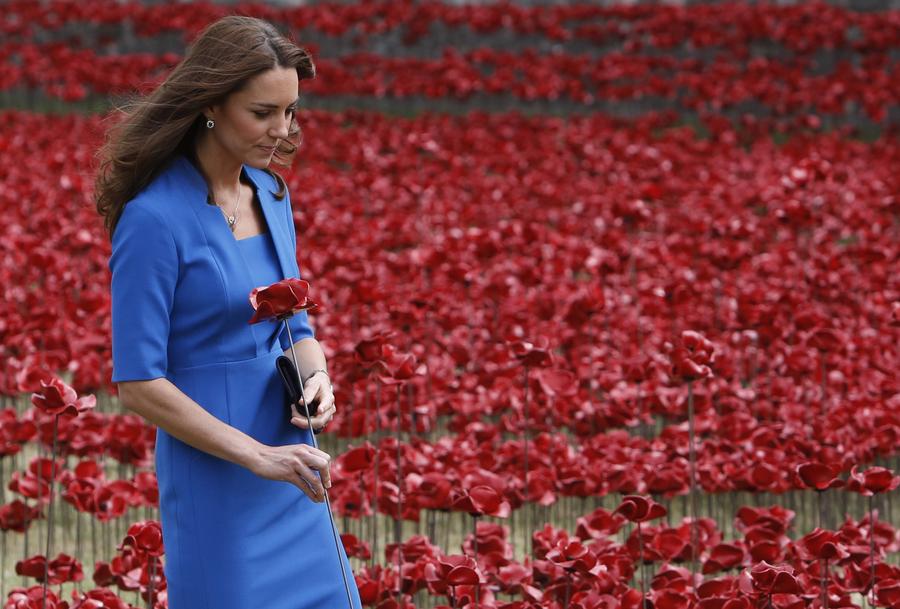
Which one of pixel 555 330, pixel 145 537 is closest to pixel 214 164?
pixel 145 537

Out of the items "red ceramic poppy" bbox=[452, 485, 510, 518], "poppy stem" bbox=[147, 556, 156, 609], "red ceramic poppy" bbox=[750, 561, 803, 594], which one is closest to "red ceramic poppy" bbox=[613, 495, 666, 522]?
"red ceramic poppy" bbox=[452, 485, 510, 518]

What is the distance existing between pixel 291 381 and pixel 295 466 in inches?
10.8

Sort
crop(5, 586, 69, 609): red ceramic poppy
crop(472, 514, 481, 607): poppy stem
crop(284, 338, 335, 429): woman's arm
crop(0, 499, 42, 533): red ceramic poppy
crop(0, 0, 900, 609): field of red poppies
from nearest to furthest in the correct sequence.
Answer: crop(284, 338, 335, 429): woman's arm, crop(5, 586, 69, 609): red ceramic poppy, crop(472, 514, 481, 607): poppy stem, crop(0, 0, 900, 609): field of red poppies, crop(0, 499, 42, 533): red ceramic poppy

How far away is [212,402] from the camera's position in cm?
278

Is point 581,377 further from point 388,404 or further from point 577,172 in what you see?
point 577,172

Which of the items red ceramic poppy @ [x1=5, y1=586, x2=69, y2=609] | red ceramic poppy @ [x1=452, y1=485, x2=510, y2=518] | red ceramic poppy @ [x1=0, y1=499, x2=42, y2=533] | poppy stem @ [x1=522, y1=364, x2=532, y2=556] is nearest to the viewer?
red ceramic poppy @ [x1=5, y1=586, x2=69, y2=609]

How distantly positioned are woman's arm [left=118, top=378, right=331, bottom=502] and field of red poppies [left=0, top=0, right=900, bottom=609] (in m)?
0.74

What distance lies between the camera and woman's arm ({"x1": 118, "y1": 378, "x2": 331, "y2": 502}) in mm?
2623

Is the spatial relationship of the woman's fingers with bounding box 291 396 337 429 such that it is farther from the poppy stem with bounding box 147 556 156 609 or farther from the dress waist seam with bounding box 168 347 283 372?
the poppy stem with bounding box 147 556 156 609

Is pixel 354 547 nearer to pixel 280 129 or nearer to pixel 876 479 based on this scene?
pixel 876 479

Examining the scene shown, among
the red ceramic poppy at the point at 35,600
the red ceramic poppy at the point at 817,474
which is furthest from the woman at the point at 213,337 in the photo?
the red ceramic poppy at the point at 817,474

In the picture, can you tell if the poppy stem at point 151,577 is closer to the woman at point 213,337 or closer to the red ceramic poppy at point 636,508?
the woman at point 213,337

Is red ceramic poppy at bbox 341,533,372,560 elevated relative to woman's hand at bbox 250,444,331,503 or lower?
lower

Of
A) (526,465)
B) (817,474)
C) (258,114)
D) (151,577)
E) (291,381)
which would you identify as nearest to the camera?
(258,114)
